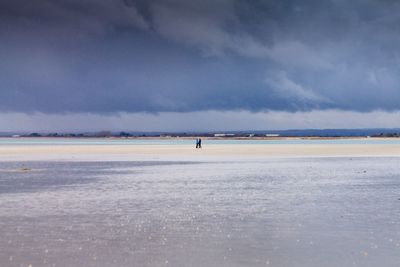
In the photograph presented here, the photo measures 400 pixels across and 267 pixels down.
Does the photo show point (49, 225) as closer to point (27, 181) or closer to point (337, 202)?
point (337, 202)

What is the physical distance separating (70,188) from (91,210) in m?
6.48

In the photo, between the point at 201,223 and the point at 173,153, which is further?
the point at 173,153

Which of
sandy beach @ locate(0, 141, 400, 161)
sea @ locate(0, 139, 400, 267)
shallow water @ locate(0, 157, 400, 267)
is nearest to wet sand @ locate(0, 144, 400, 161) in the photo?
sandy beach @ locate(0, 141, 400, 161)

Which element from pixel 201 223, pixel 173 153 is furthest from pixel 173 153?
pixel 201 223

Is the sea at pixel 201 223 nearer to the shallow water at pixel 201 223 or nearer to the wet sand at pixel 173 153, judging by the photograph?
the shallow water at pixel 201 223

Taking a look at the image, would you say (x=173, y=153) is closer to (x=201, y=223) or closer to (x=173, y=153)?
(x=173, y=153)

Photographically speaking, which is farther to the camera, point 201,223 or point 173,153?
point 173,153

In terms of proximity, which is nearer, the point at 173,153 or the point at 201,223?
the point at 201,223

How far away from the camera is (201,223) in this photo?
46.3ft

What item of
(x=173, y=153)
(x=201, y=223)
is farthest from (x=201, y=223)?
(x=173, y=153)

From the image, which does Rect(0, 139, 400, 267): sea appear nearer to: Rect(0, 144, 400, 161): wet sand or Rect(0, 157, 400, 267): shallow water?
Rect(0, 157, 400, 267): shallow water

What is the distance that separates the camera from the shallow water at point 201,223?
10.6 m

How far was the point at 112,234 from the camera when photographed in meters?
12.7

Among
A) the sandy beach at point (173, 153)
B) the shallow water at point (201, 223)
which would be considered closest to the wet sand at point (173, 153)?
the sandy beach at point (173, 153)
